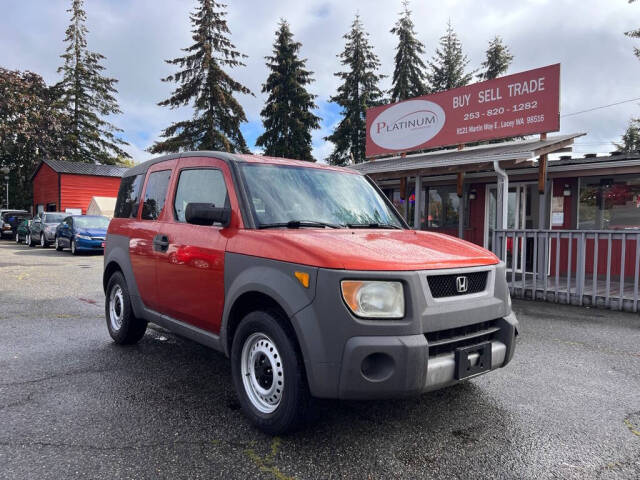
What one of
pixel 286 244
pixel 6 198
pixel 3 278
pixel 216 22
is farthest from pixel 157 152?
pixel 286 244

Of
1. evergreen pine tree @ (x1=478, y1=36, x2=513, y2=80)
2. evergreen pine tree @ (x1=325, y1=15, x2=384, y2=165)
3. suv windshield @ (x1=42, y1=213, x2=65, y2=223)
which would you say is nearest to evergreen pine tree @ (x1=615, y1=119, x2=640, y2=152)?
evergreen pine tree @ (x1=478, y1=36, x2=513, y2=80)

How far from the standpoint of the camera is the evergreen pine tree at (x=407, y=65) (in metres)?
36.0

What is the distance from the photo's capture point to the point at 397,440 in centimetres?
298

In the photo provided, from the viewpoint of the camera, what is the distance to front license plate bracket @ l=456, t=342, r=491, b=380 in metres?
2.84

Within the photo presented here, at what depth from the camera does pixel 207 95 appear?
3353cm

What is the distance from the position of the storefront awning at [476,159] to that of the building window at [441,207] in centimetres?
129

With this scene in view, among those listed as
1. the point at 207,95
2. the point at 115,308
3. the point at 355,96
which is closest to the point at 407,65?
the point at 355,96

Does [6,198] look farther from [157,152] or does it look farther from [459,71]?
[459,71]

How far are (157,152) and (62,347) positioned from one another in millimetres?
30326

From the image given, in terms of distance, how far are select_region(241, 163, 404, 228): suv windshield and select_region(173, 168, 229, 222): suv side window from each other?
25 centimetres

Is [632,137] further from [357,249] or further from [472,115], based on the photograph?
[357,249]

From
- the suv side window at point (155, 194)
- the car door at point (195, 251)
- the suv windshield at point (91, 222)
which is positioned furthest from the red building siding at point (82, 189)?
the car door at point (195, 251)

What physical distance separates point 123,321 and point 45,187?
37660 millimetres

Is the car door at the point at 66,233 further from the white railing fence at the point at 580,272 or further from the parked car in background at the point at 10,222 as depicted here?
the white railing fence at the point at 580,272
